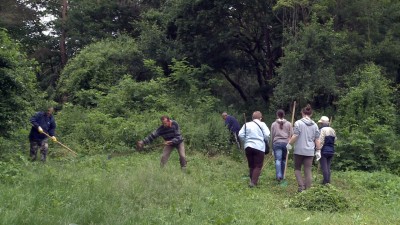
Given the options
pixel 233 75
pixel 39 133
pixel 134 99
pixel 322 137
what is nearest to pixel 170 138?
pixel 322 137

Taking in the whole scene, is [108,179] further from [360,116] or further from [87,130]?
[360,116]

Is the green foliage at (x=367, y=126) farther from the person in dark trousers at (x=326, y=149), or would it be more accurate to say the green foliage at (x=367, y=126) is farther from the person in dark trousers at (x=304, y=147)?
the person in dark trousers at (x=304, y=147)

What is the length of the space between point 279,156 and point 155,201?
4912 millimetres

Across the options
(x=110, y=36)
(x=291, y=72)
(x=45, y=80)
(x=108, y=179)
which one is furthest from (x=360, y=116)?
(x=45, y=80)

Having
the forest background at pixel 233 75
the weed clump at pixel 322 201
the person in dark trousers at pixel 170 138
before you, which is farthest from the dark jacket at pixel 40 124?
the weed clump at pixel 322 201

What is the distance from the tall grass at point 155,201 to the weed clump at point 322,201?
0.18 meters

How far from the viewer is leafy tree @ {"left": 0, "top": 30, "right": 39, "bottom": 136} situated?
13.7 meters

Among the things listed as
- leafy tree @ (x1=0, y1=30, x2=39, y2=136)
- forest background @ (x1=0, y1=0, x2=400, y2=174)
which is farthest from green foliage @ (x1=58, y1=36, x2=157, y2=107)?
leafy tree @ (x1=0, y1=30, x2=39, y2=136)

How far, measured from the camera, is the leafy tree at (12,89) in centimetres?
1367

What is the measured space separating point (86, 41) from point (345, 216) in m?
26.3

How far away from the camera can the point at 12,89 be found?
14008 millimetres

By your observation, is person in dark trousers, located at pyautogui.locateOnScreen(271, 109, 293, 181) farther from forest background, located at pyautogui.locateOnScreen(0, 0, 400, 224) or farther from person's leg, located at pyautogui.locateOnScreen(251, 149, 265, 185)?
person's leg, located at pyautogui.locateOnScreen(251, 149, 265, 185)

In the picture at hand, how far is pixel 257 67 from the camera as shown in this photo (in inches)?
1135

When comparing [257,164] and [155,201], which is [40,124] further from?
[155,201]
